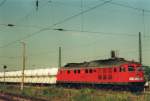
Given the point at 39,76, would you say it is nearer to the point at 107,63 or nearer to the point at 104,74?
the point at 104,74

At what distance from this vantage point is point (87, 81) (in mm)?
40969

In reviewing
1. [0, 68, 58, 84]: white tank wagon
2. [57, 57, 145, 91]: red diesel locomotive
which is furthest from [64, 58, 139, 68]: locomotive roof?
[0, 68, 58, 84]: white tank wagon

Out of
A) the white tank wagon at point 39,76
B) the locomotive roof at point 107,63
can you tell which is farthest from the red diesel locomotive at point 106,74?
the white tank wagon at point 39,76

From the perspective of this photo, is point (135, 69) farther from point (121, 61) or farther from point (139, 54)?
point (139, 54)

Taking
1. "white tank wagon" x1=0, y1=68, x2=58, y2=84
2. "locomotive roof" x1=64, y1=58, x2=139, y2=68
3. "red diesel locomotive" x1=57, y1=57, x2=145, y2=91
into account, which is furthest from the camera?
"white tank wagon" x1=0, y1=68, x2=58, y2=84

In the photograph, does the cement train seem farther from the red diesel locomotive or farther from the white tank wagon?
the white tank wagon

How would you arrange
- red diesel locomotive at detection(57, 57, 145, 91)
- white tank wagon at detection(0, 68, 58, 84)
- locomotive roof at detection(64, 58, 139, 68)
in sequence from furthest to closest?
white tank wagon at detection(0, 68, 58, 84), locomotive roof at detection(64, 58, 139, 68), red diesel locomotive at detection(57, 57, 145, 91)

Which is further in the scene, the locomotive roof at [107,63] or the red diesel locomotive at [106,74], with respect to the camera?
the locomotive roof at [107,63]

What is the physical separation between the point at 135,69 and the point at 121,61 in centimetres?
201

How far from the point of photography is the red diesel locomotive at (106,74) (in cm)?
3434

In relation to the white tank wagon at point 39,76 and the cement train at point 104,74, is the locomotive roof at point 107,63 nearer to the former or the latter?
the cement train at point 104,74

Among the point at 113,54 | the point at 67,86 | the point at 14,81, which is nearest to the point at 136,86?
the point at 113,54

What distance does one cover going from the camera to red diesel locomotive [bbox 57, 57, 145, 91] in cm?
3434

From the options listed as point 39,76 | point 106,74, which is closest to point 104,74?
point 106,74
